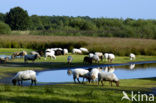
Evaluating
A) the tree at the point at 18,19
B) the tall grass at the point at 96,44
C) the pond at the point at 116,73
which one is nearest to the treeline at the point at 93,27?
the tree at the point at 18,19

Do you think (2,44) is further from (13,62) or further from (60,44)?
(13,62)

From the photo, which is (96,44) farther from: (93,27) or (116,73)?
(93,27)

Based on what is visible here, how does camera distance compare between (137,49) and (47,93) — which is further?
(137,49)

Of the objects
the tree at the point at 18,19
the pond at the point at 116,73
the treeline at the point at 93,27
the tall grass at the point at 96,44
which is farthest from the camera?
the tree at the point at 18,19

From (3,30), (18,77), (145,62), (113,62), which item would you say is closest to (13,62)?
(113,62)

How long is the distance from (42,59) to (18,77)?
A: 16513 mm

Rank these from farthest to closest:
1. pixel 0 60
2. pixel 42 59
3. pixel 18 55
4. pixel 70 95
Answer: pixel 18 55 → pixel 42 59 → pixel 0 60 → pixel 70 95

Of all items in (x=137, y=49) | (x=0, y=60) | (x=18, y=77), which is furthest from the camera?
(x=137, y=49)

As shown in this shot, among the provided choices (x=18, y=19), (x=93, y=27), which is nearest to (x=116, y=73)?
(x=93, y=27)

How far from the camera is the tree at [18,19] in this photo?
323 ft

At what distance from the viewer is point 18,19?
97812 millimetres

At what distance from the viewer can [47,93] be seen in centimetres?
1242

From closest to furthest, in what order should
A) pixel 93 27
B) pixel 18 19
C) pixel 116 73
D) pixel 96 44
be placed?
pixel 116 73
pixel 96 44
pixel 93 27
pixel 18 19

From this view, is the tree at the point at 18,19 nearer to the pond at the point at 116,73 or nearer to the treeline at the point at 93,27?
the treeline at the point at 93,27
